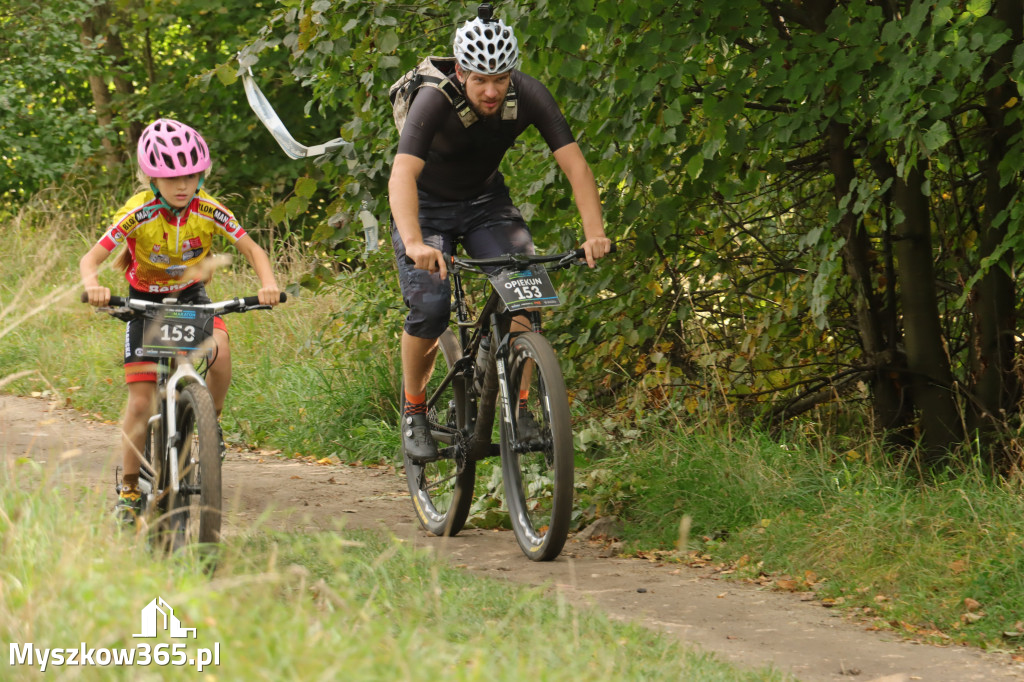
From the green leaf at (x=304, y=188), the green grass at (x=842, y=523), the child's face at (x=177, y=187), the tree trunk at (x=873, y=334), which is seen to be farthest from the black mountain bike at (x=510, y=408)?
the tree trunk at (x=873, y=334)

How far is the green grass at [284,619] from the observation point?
8.86 ft

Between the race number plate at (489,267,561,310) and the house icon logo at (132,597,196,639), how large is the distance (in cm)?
246

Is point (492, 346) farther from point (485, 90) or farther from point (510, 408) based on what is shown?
point (485, 90)

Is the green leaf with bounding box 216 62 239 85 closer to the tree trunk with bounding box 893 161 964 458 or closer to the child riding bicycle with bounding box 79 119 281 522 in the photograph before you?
the child riding bicycle with bounding box 79 119 281 522

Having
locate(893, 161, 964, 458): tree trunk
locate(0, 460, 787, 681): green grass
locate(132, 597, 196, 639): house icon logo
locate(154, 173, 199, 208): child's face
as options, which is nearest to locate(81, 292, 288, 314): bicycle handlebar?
locate(154, 173, 199, 208): child's face

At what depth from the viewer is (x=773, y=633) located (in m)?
4.49

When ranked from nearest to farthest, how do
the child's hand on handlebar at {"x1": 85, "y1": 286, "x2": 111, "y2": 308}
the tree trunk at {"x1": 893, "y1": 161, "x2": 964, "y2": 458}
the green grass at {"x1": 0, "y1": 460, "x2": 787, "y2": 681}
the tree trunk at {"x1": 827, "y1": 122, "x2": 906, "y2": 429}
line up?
the green grass at {"x1": 0, "y1": 460, "x2": 787, "y2": 681}
the child's hand on handlebar at {"x1": 85, "y1": 286, "x2": 111, "y2": 308}
the tree trunk at {"x1": 893, "y1": 161, "x2": 964, "y2": 458}
the tree trunk at {"x1": 827, "y1": 122, "x2": 906, "y2": 429}

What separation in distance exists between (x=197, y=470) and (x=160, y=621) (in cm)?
197

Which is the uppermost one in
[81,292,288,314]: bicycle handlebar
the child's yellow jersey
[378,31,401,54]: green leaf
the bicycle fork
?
[378,31,401,54]: green leaf

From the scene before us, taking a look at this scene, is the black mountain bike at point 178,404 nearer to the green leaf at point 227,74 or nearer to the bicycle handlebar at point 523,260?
the bicycle handlebar at point 523,260

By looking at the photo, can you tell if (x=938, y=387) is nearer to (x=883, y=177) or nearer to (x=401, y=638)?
(x=883, y=177)

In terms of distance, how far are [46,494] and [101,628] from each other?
151 centimetres

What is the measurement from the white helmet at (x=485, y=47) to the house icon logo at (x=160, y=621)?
2.87 m

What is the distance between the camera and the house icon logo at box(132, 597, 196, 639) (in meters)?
2.81
